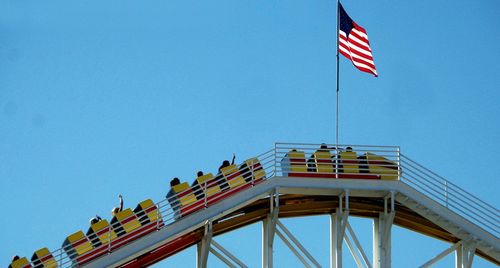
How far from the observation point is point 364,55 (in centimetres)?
8788

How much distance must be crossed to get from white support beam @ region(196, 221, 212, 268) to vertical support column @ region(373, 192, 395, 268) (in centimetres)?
725

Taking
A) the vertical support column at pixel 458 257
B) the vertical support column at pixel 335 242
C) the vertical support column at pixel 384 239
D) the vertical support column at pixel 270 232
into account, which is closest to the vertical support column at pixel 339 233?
the vertical support column at pixel 335 242

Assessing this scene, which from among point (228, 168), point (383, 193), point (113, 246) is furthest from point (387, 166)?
point (113, 246)

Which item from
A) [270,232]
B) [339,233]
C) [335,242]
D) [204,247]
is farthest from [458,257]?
[204,247]

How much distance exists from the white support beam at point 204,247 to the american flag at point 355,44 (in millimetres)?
10913

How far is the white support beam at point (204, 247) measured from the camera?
81.7 meters

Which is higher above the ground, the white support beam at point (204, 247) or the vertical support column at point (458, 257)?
the vertical support column at point (458, 257)

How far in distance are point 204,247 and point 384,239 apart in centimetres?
Answer: 776

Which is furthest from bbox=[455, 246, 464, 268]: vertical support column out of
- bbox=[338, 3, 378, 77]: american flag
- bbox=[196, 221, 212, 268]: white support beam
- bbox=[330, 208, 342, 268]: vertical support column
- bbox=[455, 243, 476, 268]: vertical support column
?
bbox=[196, 221, 212, 268]: white support beam

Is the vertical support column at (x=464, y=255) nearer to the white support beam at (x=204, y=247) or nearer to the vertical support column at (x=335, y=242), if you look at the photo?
the vertical support column at (x=335, y=242)

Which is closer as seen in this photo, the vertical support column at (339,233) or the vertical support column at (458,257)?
the vertical support column at (339,233)

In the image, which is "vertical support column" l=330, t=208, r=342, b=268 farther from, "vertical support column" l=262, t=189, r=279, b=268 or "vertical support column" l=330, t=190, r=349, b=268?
"vertical support column" l=262, t=189, r=279, b=268

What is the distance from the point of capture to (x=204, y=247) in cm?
8238

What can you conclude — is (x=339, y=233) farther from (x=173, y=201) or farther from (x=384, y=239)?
(x=173, y=201)
